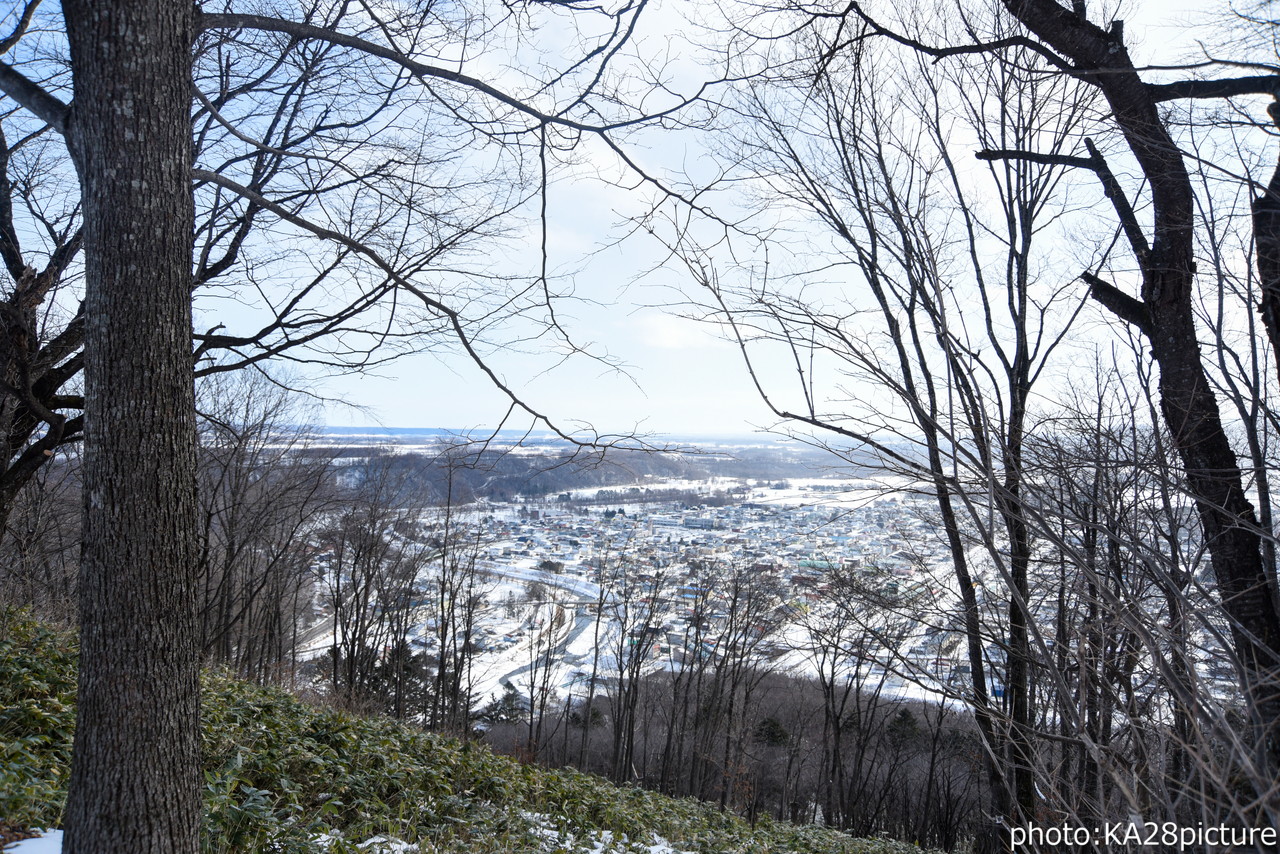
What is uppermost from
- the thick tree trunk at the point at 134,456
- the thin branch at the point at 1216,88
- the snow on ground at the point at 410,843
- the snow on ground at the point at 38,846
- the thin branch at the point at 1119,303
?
the thin branch at the point at 1216,88

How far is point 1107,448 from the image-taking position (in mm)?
3928

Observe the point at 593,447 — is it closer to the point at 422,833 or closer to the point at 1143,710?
the point at 1143,710

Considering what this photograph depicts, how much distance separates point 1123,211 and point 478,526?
1688 cm

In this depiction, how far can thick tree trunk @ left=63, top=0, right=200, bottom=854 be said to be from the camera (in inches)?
80.5

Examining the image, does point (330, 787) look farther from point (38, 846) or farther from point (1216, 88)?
point (1216, 88)

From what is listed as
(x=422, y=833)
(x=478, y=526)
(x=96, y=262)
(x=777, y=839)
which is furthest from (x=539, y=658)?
(x=96, y=262)

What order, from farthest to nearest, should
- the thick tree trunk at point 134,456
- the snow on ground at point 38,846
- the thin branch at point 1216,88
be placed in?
the thin branch at point 1216,88 → the snow on ground at point 38,846 → the thick tree trunk at point 134,456

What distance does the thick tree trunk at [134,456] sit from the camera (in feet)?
6.71

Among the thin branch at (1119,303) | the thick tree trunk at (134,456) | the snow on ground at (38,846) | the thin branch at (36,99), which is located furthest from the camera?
the thin branch at (1119,303)

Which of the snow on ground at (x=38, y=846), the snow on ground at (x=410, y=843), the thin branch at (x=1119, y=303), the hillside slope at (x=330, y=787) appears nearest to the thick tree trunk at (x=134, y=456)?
the snow on ground at (x=410, y=843)

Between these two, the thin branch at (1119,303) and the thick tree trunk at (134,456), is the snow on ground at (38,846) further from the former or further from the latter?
the thin branch at (1119,303)

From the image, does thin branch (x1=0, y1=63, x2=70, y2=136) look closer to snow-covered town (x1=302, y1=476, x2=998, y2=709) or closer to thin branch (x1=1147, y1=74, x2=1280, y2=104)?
thin branch (x1=1147, y1=74, x2=1280, y2=104)

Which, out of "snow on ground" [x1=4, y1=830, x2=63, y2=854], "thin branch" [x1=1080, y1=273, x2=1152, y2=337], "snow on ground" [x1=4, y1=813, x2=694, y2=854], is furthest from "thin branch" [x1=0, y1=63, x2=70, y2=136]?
"thin branch" [x1=1080, y1=273, x2=1152, y2=337]

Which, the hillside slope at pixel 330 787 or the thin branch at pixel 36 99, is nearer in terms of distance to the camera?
the thin branch at pixel 36 99
